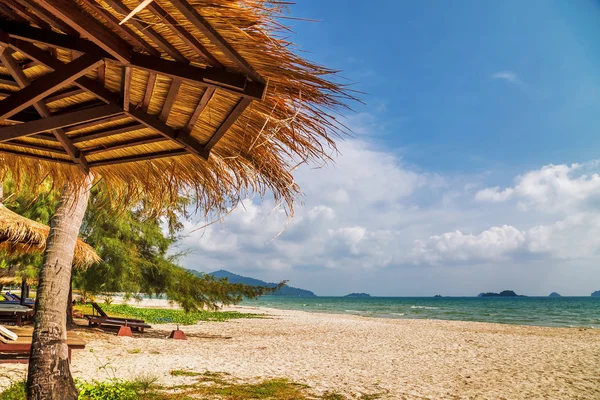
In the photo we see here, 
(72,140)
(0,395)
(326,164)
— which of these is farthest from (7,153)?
(0,395)

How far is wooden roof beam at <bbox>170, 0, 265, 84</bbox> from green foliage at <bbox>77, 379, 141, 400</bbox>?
15.3ft

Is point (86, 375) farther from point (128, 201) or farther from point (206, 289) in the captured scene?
point (206, 289)

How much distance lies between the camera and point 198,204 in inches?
132

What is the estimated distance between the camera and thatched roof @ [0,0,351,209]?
5.66 ft

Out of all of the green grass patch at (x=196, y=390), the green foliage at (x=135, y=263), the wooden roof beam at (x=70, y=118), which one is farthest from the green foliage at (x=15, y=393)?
the green foliage at (x=135, y=263)

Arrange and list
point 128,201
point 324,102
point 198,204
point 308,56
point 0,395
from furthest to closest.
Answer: point 0,395, point 128,201, point 198,204, point 324,102, point 308,56

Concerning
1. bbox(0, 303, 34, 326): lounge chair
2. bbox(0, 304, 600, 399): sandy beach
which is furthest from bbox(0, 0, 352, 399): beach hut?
bbox(0, 303, 34, 326): lounge chair

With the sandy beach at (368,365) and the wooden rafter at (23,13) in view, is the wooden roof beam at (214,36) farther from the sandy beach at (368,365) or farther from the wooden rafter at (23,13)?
the sandy beach at (368,365)

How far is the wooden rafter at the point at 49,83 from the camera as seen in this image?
190cm

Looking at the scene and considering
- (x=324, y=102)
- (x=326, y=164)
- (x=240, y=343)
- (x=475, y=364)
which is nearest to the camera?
(x=324, y=102)

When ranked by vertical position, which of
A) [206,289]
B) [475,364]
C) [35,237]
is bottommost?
[475,364]

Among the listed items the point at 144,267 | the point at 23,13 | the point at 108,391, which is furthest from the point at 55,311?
the point at 144,267

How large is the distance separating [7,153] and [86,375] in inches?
177

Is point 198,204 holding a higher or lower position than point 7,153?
lower
